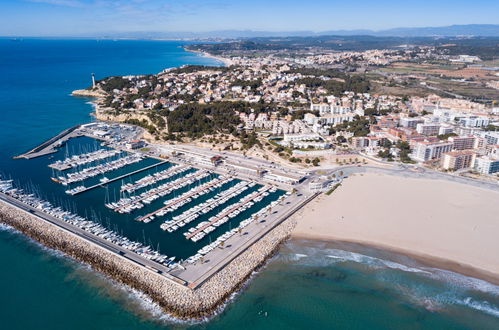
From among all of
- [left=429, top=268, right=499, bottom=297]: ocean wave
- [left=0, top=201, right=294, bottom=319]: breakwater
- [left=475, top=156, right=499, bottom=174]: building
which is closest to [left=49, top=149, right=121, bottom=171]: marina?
[left=0, top=201, right=294, bottom=319]: breakwater

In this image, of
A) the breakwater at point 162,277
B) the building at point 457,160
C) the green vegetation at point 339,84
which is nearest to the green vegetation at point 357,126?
the building at point 457,160

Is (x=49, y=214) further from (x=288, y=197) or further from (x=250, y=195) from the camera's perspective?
(x=288, y=197)

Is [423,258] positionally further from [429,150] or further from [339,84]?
[339,84]

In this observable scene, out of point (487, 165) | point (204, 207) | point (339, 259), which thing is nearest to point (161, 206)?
point (204, 207)

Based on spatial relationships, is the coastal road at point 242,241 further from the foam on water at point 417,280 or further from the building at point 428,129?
the building at point 428,129

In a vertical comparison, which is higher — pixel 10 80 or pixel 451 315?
pixel 10 80

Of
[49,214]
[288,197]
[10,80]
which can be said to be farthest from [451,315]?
[10,80]
